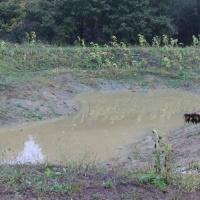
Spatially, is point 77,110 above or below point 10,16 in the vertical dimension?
below

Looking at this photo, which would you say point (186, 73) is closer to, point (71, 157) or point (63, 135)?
point (63, 135)

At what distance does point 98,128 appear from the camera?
12609mm

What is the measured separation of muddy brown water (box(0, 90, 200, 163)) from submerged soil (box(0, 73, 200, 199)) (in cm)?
50

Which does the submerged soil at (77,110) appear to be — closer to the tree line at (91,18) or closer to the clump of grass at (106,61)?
the clump of grass at (106,61)

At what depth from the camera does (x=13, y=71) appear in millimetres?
19547

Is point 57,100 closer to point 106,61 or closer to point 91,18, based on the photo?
point 106,61

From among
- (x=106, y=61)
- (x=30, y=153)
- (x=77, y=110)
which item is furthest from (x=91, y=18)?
(x=30, y=153)

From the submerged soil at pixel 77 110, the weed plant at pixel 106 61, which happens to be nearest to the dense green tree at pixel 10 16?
the weed plant at pixel 106 61

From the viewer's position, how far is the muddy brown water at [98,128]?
Result: 985 cm

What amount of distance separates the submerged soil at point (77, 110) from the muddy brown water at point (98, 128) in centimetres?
50

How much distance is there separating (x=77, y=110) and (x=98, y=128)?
242cm

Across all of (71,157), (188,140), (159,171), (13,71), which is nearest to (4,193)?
(159,171)

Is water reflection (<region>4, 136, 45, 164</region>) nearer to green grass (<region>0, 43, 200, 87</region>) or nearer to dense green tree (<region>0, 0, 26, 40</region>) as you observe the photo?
green grass (<region>0, 43, 200, 87</region>)

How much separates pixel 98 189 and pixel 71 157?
416 cm
